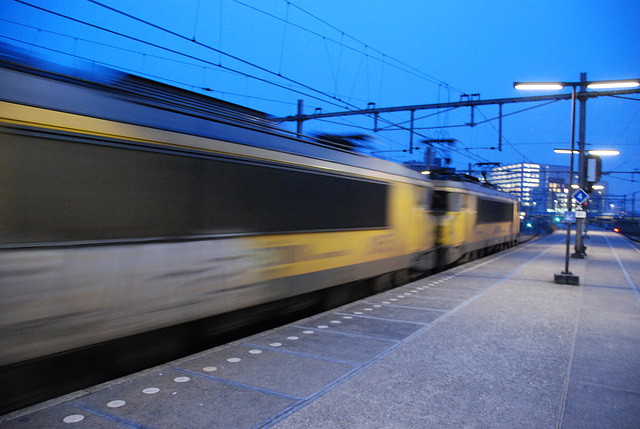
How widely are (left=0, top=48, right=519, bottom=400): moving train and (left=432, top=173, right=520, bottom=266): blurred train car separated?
702cm

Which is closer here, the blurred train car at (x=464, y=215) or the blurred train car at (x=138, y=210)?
the blurred train car at (x=138, y=210)

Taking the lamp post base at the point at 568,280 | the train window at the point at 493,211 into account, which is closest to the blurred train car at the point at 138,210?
the lamp post base at the point at 568,280

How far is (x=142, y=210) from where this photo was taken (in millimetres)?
4098

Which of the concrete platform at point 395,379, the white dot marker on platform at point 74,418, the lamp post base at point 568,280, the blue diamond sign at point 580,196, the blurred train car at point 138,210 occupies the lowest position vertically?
the concrete platform at point 395,379

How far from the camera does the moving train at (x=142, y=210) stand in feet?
10.8

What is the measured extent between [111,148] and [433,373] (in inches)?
140

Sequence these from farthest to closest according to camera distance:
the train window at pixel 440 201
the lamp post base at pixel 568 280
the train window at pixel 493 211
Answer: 1. the train window at pixel 493 211
2. the train window at pixel 440 201
3. the lamp post base at pixel 568 280

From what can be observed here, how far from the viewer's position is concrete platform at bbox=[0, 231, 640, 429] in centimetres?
336

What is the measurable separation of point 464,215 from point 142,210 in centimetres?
1266

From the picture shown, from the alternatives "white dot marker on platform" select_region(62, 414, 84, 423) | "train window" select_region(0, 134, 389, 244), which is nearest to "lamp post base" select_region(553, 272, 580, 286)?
"train window" select_region(0, 134, 389, 244)

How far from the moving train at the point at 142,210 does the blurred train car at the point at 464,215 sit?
23.0 ft

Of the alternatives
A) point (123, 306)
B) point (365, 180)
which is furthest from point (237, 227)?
point (365, 180)

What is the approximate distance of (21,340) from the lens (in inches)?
129

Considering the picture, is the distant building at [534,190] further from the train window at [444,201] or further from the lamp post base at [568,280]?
the lamp post base at [568,280]
